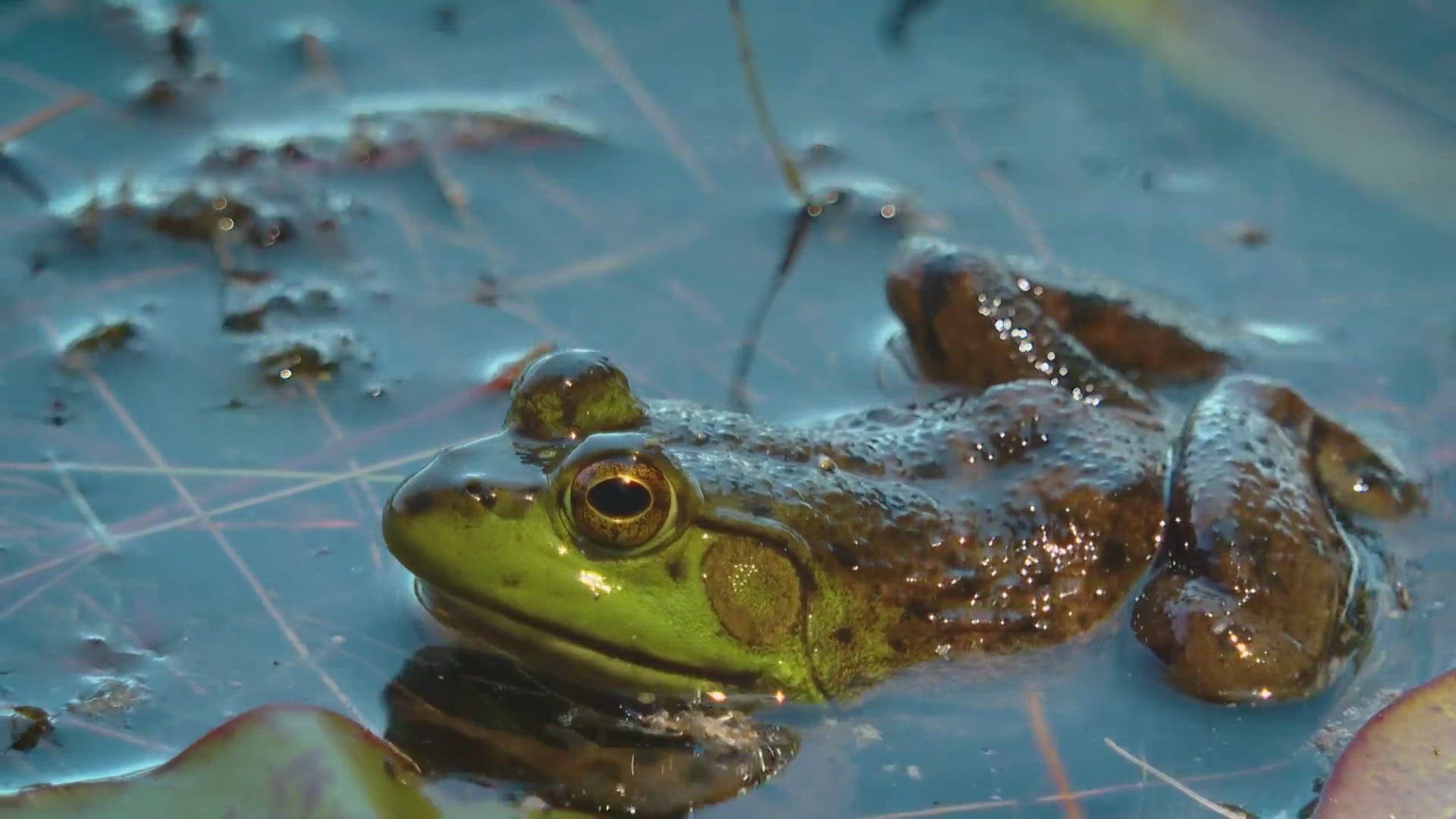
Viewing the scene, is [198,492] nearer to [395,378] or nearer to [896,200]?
[395,378]

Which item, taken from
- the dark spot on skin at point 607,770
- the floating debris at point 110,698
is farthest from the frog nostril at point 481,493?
the floating debris at point 110,698

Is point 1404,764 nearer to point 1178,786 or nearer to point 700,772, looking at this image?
point 1178,786

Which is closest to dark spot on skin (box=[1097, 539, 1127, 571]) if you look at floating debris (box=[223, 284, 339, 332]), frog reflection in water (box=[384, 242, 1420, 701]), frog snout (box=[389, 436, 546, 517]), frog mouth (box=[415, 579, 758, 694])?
frog reflection in water (box=[384, 242, 1420, 701])

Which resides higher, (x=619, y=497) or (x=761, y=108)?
(x=619, y=497)

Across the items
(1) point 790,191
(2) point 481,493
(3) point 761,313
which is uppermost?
(2) point 481,493

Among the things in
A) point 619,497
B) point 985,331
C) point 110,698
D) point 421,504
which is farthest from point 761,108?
point 110,698

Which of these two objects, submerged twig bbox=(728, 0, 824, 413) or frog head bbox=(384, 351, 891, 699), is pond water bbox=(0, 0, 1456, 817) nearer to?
submerged twig bbox=(728, 0, 824, 413)
